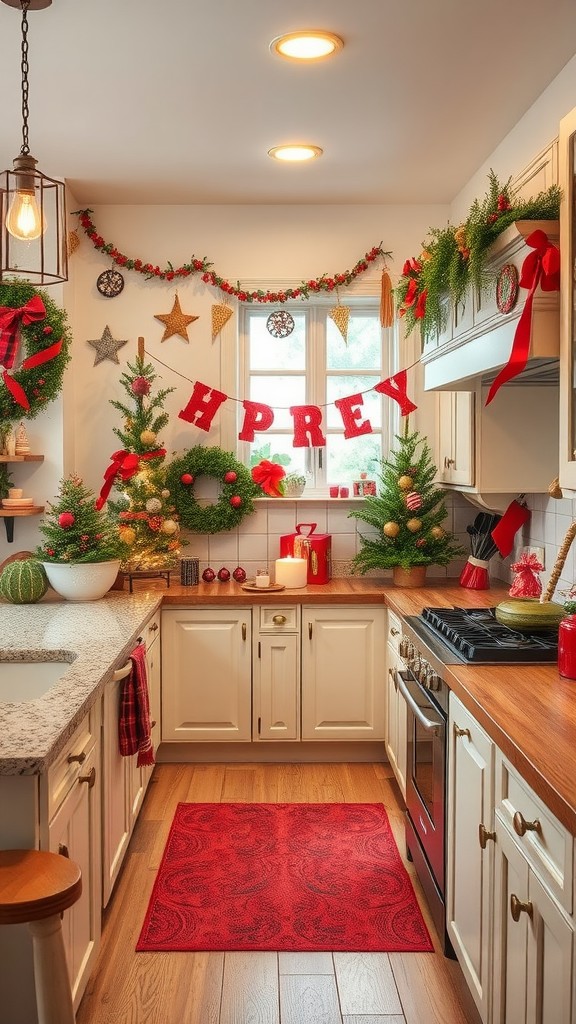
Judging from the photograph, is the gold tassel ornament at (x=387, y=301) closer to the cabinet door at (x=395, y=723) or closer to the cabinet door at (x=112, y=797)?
the cabinet door at (x=395, y=723)

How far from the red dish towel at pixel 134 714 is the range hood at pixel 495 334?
1.50m

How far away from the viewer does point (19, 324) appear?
416 centimetres

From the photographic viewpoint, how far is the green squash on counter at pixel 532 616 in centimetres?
274

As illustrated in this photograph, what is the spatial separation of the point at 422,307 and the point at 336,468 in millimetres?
1464

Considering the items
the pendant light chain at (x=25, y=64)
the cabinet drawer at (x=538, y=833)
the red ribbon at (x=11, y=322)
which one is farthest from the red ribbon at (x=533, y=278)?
the red ribbon at (x=11, y=322)

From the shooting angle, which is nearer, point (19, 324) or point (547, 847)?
point (547, 847)

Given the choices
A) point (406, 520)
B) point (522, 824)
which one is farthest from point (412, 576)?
point (522, 824)

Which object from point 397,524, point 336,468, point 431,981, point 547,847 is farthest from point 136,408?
point 547,847

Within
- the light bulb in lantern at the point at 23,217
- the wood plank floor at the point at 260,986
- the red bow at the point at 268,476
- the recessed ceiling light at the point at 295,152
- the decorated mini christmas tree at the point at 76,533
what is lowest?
the wood plank floor at the point at 260,986

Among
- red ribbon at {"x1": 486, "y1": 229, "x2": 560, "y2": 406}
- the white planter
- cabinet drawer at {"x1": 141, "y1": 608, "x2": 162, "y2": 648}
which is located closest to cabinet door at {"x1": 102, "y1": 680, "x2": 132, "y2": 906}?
cabinet drawer at {"x1": 141, "y1": 608, "x2": 162, "y2": 648}

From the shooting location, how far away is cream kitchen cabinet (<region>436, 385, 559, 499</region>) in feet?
11.9

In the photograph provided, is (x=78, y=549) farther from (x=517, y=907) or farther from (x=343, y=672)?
(x=517, y=907)

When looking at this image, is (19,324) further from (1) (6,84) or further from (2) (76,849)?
(2) (76,849)

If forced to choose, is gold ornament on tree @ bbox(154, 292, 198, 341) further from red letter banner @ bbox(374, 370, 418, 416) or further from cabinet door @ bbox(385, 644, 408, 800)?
cabinet door @ bbox(385, 644, 408, 800)
